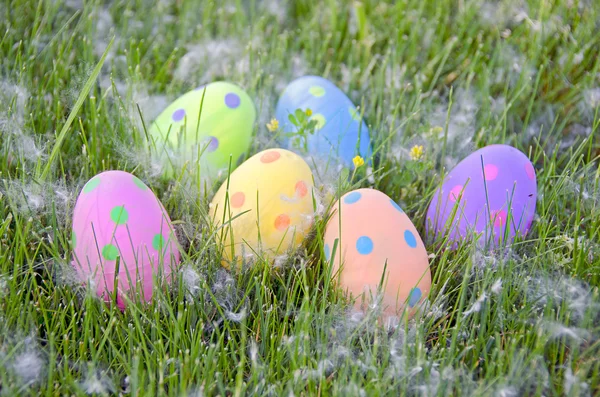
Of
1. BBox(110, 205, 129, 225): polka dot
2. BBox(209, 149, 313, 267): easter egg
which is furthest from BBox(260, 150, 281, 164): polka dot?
BBox(110, 205, 129, 225): polka dot

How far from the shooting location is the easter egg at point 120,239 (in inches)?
57.2

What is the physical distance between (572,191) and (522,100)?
54cm

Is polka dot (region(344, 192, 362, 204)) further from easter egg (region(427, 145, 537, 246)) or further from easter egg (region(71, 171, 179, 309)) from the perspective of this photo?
easter egg (region(71, 171, 179, 309))

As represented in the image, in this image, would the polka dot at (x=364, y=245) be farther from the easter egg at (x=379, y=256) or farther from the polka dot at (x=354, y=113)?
the polka dot at (x=354, y=113)

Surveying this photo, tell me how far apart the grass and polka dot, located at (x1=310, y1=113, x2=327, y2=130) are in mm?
179

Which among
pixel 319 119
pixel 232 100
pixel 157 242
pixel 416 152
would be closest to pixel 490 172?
pixel 416 152

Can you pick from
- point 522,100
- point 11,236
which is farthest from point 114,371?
point 522,100

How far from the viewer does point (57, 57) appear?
2.22m

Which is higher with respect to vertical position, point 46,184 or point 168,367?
point 46,184

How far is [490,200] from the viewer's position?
1637 mm

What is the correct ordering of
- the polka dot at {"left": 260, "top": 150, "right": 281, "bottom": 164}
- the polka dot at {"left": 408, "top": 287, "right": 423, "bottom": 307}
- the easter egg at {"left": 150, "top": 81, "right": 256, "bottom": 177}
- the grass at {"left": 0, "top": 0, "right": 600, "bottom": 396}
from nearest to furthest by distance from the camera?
the grass at {"left": 0, "top": 0, "right": 600, "bottom": 396} → the polka dot at {"left": 408, "top": 287, "right": 423, "bottom": 307} → the polka dot at {"left": 260, "top": 150, "right": 281, "bottom": 164} → the easter egg at {"left": 150, "top": 81, "right": 256, "bottom": 177}

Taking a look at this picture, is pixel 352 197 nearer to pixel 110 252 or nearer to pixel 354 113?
pixel 354 113

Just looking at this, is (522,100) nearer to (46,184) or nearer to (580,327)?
(580,327)

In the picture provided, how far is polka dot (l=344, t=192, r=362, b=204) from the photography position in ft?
5.08
